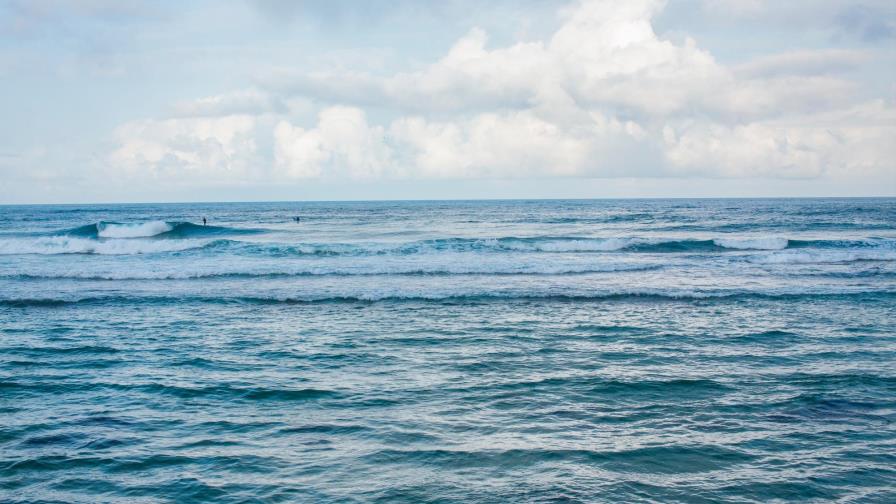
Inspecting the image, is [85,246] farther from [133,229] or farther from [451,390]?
[451,390]

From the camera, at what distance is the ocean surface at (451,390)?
6844 mm

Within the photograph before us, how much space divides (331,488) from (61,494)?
2.87 m

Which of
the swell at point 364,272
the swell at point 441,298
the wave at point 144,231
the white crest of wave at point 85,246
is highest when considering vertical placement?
the wave at point 144,231

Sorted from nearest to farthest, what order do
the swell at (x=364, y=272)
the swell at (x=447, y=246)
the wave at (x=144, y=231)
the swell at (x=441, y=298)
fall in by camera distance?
the swell at (x=441, y=298)
the swell at (x=364, y=272)
the swell at (x=447, y=246)
the wave at (x=144, y=231)

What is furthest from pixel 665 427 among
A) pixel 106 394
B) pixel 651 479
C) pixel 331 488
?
pixel 106 394

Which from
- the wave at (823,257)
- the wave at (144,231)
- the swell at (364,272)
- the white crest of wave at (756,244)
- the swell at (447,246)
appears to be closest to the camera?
the swell at (364,272)

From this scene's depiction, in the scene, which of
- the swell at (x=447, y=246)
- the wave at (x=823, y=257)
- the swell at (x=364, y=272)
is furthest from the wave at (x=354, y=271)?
the swell at (x=447, y=246)

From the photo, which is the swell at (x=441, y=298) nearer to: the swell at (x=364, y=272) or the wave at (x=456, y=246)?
the swell at (x=364, y=272)

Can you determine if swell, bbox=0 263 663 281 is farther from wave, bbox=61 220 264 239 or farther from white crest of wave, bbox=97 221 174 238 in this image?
white crest of wave, bbox=97 221 174 238

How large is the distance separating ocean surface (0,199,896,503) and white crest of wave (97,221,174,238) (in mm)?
32202

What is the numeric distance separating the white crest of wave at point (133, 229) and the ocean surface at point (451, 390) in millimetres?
32202

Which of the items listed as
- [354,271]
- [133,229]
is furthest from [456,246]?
[133,229]

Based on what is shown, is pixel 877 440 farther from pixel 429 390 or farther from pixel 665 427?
pixel 429 390

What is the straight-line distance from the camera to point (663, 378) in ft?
35.1
